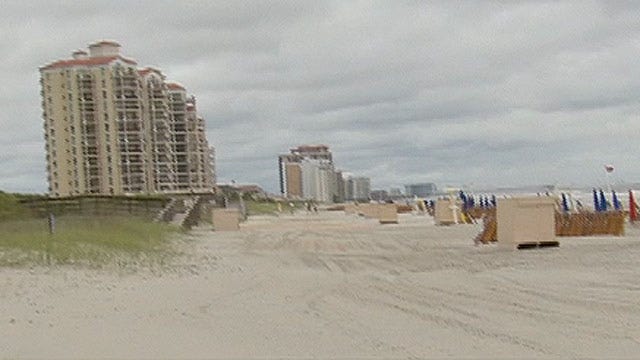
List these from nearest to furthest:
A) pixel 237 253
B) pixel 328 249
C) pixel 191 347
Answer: pixel 191 347 < pixel 237 253 < pixel 328 249

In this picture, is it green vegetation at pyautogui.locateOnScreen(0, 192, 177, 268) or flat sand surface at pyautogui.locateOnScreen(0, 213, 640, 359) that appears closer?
flat sand surface at pyautogui.locateOnScreen(0, 213, 640, 359)

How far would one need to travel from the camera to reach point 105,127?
342 feet

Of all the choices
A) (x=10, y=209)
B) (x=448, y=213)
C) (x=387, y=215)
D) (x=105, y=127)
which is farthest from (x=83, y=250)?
(x=105, y=127)

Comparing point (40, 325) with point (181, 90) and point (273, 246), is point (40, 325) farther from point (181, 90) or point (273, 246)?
point (181, 90)

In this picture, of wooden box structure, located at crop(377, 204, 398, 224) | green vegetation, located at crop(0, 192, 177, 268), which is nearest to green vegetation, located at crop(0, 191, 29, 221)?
green vegetation, located at crop(0, 192, 177, 268)

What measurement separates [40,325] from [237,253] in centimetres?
1258

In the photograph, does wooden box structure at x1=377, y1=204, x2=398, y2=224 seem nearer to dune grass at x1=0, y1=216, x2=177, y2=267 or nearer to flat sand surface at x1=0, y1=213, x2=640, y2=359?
dune grass at x1=0, y1=216, x2=177, y2=267

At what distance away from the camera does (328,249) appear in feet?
70.4

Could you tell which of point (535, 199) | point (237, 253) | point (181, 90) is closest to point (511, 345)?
point (535, 199)

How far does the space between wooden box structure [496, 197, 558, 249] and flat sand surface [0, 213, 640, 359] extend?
248cm

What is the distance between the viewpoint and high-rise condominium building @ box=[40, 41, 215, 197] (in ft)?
328

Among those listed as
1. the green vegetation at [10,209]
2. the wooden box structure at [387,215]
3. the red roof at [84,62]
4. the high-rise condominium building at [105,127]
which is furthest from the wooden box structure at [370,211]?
the red roof at [84,62]

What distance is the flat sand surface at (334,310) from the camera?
6715 millimetres

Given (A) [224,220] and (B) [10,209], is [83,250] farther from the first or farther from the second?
(A) [224,220]
